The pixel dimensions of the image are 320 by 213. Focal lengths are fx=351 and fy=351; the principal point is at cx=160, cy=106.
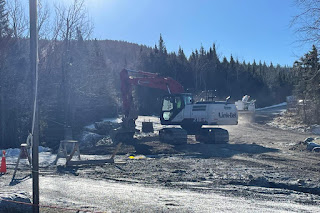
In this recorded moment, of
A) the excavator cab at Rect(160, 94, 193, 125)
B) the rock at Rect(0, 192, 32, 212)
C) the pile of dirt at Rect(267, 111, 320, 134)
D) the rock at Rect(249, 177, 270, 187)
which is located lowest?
the rock at Rect(249, 177, 270, 187)

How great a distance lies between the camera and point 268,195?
8.73m

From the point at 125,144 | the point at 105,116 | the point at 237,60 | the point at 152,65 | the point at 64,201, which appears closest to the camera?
the point at 64,201

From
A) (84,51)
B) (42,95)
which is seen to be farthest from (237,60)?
(42,95)

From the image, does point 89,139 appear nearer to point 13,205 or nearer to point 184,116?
point 184,116

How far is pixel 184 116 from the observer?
20.8 meters

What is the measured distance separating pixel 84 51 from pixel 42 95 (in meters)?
6.87

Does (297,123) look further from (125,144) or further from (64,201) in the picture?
(64,201)

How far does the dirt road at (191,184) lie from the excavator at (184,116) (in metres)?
4.36

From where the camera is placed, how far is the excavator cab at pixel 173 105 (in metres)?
20.9

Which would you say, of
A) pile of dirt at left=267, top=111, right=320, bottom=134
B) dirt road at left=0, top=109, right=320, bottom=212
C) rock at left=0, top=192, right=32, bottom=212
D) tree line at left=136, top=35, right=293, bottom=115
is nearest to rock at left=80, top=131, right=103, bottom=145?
dirt road at left=0, top=109, right=320, bottom=212

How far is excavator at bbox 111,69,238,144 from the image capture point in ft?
66.6

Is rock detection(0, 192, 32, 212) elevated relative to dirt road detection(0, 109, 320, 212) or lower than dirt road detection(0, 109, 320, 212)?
elevated

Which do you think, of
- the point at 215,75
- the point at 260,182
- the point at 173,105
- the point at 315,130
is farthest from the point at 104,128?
the point at 215,75

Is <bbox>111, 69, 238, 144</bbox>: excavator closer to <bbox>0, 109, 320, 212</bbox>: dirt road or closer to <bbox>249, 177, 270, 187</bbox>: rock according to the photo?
<bbox>0, 109, 320, 212</bbox>: dirt road
